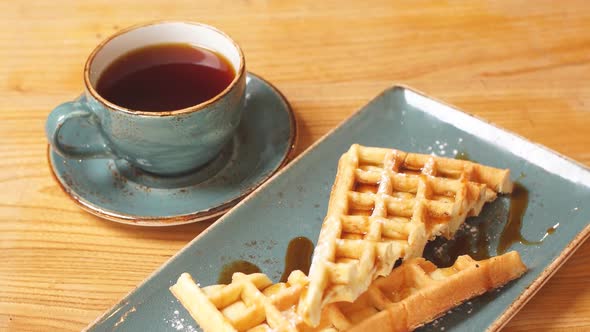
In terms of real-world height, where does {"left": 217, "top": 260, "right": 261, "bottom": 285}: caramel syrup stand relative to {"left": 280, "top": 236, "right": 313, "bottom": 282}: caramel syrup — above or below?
below

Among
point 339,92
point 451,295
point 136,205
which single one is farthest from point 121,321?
point 339,92

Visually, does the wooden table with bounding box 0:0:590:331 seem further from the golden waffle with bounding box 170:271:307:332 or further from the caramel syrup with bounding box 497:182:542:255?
the golden waffle with bounding box 170:271:307:332

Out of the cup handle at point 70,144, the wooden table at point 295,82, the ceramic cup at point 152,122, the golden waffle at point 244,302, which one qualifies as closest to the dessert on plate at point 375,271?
the golden waffle at point 244,302

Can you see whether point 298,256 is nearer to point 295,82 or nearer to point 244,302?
point 244,302

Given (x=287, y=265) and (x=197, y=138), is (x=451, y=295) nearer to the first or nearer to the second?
(x=287, y=265)

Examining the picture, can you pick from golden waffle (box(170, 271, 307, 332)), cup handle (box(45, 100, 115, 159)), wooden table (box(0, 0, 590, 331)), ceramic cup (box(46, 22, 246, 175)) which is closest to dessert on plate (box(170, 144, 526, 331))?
golden waffle (box(170, 271, 307, 332))

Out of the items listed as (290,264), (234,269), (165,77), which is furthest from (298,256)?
(165,77)
